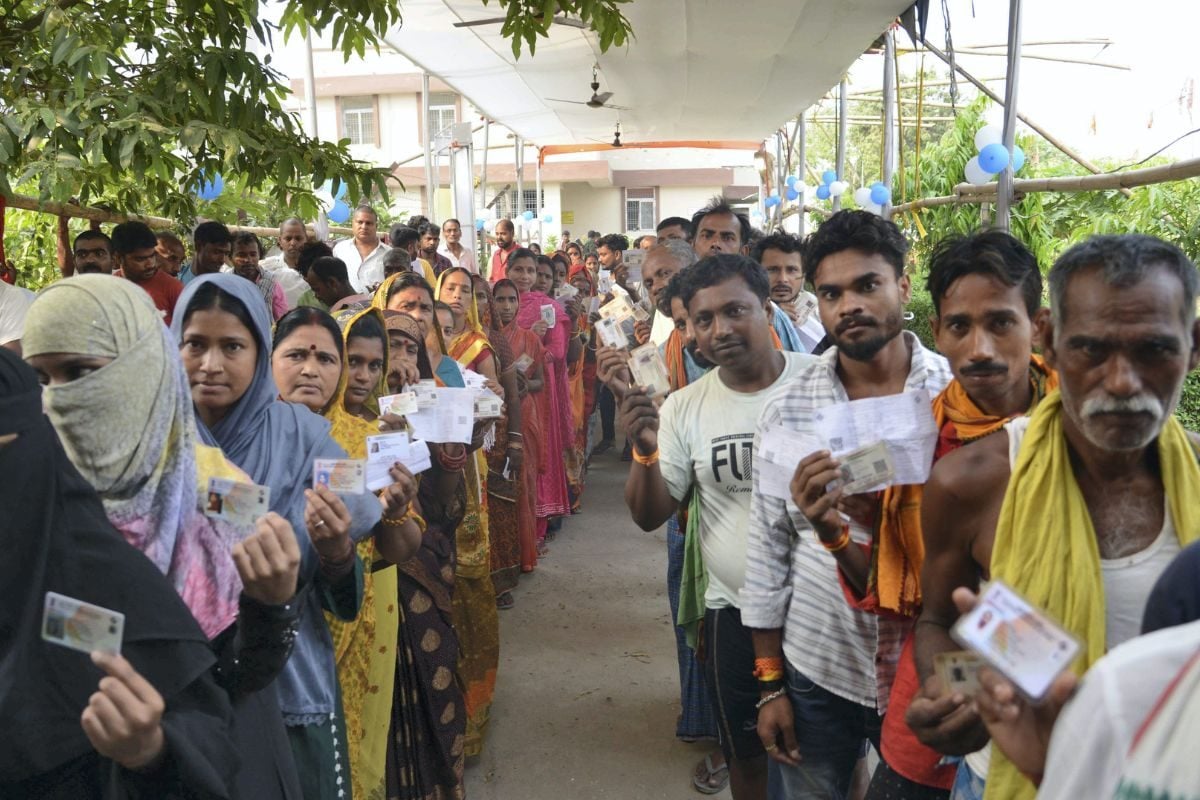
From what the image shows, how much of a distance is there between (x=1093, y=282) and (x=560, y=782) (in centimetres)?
321

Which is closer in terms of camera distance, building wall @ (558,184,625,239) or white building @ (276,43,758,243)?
A: white building @ (276,43,758,243)

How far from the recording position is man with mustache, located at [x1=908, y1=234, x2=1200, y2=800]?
1498 mm

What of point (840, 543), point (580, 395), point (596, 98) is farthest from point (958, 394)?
point (596, 98)

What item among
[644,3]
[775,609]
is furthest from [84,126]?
[644,3]

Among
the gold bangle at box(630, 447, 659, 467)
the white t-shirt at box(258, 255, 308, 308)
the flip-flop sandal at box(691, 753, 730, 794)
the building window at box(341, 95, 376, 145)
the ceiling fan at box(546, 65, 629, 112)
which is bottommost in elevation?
the flip-flop sandal at box(691, 753, 730, 794)

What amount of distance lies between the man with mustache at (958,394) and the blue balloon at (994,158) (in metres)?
3.00

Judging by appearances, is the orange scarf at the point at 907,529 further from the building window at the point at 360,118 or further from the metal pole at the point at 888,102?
the building window at the point at 360,118

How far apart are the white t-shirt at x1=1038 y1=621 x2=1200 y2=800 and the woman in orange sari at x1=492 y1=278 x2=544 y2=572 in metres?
5.45

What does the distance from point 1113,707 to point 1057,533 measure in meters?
0.68

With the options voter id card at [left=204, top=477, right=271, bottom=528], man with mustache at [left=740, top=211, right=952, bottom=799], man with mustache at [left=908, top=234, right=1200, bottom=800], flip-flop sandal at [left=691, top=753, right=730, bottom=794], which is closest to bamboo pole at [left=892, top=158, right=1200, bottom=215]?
man with mustache at [left=740, top=211, right=952, bottom=799]

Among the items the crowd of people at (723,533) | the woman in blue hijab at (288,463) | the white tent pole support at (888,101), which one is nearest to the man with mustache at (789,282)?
the crowd of people at (723,533)

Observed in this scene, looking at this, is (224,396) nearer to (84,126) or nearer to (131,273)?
(84,126)

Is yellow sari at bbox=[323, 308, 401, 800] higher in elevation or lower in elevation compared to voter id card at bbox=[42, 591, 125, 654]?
lower

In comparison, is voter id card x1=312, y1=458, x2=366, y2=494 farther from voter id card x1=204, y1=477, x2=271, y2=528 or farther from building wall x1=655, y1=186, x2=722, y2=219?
building wall x1=655, y1=186, x2=722, y2=219
